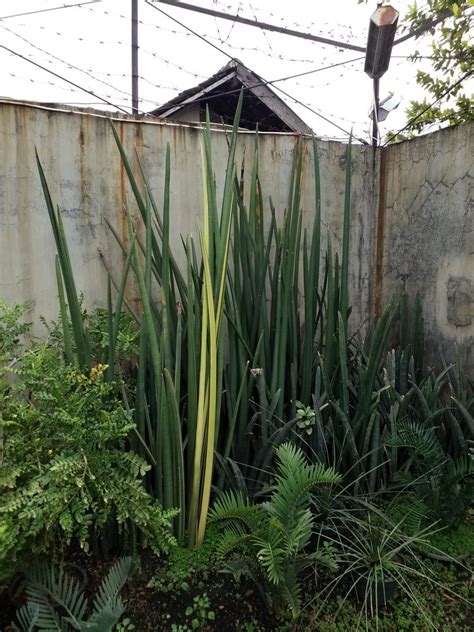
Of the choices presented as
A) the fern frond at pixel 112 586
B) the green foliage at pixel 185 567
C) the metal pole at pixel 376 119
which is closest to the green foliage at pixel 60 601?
the fern frond at pixel 112 586

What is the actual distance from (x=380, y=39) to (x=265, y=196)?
1109mm

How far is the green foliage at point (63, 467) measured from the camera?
106 cm

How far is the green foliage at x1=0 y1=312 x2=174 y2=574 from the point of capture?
1.06m

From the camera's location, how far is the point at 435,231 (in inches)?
84.5

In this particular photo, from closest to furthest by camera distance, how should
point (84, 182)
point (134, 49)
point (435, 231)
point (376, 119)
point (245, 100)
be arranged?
1. point (84, 182)
2. point (435, 231)
3. point (376, 119)
4. point (134, 49)
5. point (245, 100)

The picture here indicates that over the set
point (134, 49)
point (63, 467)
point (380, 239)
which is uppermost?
point (134, 49)

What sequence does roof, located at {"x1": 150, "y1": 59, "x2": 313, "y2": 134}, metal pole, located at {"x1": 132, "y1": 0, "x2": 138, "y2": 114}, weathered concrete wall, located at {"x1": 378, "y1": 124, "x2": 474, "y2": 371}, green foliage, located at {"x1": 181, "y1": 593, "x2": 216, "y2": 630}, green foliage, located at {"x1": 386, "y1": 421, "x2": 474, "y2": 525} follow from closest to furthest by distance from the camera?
green foliage, located at {"x1": 181, "y1": 593, "x2": 216, "y2": 630}, green foliage, located at {"x1": 386, "y1": 421, "x2": 474, "y2": 525}, weathered concrete wall, located at {"x1": 378, "y1": 124, "x2": 474, "y2": 371}, metal pole, located at {"x1": 132, "y1": 0, "x2": 138, "y2": 114}, roof, located at {"x1": 150, "y1": 59, "x2": 313, "y2": 134}

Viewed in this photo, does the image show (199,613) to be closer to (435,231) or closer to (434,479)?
(434,479)

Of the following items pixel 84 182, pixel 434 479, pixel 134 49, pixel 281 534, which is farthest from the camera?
pixel 134 49

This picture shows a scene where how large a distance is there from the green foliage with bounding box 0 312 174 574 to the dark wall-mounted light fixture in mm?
2293

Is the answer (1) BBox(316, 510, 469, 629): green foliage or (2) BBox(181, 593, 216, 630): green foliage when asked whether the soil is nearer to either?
(2) BBox(181, 593, 216, 630): green foliage

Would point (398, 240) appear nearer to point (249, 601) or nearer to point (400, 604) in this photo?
point (400, 604)

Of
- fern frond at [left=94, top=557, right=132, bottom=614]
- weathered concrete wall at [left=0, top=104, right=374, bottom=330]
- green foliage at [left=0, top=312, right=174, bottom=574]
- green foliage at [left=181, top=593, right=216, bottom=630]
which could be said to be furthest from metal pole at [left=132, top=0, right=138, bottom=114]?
green foliage at [left=181, top=593, right=216, bottom=630]

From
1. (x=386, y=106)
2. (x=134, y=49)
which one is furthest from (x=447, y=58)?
(x=134, y=49)
